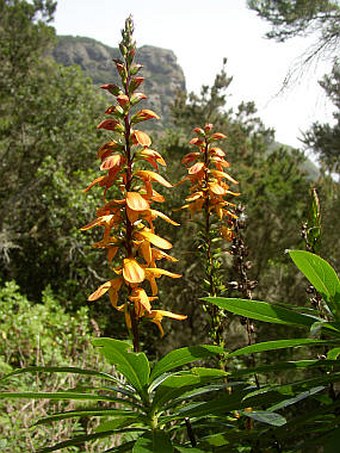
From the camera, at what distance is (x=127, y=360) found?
71 centimetres

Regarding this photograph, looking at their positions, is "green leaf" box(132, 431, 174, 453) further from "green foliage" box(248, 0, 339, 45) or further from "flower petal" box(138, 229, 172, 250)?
"green foliage" box(248, 0, 339, 45)

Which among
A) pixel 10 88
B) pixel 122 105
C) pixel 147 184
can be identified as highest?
pixel 10 88

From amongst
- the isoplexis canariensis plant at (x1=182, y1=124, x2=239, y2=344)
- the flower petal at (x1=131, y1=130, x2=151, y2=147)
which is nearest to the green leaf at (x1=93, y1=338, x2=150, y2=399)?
the flower petal at (x1=131, y1=130, x2=151, y2=147)

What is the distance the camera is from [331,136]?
7.89 meters

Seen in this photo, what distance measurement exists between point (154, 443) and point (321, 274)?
32 cm

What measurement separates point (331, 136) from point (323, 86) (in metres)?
2.92

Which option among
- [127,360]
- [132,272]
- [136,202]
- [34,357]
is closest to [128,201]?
[136,202]

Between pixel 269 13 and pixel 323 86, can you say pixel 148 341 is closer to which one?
pixel 323 86

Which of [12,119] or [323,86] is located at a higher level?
[12,119]

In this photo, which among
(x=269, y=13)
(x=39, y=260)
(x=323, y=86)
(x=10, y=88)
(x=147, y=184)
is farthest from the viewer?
(x=10, y=88)

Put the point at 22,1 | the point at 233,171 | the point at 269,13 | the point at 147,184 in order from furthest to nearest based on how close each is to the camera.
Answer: the point at 22,1 < the point at 233,171 < the point at 269,13 < the point at 147,184

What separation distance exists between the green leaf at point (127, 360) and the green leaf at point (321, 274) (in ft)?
0.83

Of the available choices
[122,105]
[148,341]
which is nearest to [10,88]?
[148,341]

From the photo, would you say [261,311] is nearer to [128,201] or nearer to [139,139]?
[128,201]
